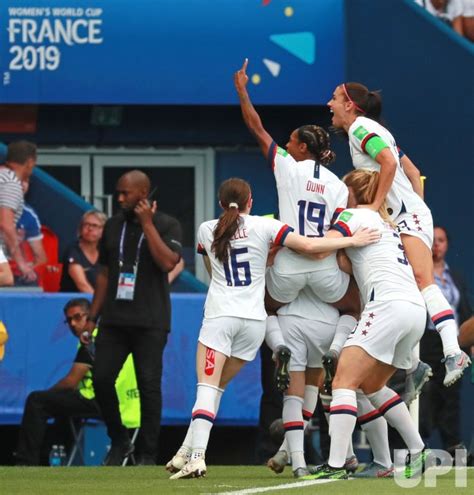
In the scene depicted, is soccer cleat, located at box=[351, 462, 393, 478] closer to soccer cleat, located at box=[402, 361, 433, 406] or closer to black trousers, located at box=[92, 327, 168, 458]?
soccer cleat, located at box=[402, 361, 433, 406]

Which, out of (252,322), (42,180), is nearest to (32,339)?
(42,180)

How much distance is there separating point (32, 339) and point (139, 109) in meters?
3.73

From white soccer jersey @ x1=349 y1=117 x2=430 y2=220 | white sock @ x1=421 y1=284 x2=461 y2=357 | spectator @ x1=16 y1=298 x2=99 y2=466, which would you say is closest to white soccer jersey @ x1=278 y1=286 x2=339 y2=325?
white sock @ x1=421 y1=284 x2=461 y2=357

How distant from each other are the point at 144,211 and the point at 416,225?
7.75ft

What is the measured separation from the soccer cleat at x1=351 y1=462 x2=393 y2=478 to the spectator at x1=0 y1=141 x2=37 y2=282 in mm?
5246

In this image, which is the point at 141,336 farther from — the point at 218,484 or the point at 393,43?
the point at 393,43

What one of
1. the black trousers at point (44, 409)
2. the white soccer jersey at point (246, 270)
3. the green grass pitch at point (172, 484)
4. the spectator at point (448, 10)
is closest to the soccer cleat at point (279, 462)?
the green grass pitch at point (172, 484)

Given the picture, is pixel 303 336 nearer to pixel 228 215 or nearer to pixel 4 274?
pixel 228 215

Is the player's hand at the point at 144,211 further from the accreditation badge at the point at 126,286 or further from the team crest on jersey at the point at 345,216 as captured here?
the team crest on jersey at the point at 345,216

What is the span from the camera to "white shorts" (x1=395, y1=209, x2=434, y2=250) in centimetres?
1057

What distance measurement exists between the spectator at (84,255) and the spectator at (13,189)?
13.8 inches

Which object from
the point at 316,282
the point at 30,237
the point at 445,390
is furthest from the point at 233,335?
the point at 30,237

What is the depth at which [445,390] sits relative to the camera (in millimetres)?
14016

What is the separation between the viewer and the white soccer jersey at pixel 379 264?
382 inches
